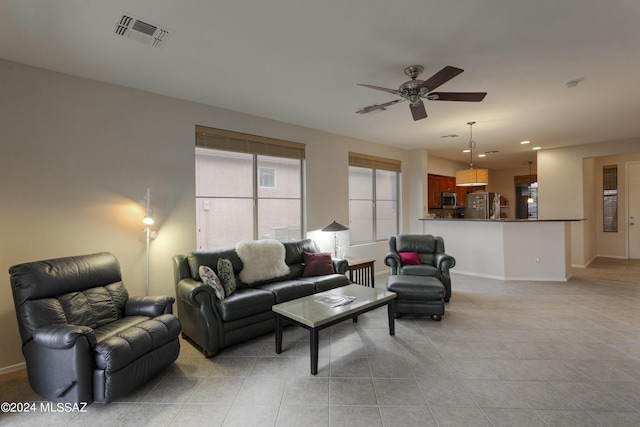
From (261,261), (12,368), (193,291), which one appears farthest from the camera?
(261,261)

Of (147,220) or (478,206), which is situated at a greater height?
(478,206)

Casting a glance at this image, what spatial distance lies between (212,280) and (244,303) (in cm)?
41

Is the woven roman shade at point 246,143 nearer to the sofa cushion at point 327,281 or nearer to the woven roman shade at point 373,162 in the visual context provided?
the woven roman shade at point 373,162

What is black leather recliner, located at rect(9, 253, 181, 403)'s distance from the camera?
6.76ft

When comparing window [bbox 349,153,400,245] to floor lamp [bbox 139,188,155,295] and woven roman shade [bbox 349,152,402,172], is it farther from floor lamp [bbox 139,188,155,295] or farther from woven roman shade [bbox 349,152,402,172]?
floor lamp [bbox 139,188,155,295]

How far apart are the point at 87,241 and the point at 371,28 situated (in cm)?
336

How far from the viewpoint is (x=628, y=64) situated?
2.78 meters

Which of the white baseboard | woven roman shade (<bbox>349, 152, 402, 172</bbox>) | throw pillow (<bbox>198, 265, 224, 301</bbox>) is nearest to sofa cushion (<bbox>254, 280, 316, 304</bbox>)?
throw pillow (<bbox>198, 265, 224, 301</bbox>)

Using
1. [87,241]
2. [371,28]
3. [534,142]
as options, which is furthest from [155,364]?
[534,142]

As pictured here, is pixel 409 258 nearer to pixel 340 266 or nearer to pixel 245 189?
pixel 340 266

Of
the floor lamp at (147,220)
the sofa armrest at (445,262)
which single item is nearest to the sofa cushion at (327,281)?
the sofa armrest at (445,262)

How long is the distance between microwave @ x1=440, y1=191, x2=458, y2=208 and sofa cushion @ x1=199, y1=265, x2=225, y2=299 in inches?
249

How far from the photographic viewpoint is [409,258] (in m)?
4.64

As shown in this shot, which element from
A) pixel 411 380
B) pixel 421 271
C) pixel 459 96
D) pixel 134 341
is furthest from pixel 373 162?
pixel 134 341
